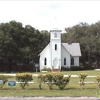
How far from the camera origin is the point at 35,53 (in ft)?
224

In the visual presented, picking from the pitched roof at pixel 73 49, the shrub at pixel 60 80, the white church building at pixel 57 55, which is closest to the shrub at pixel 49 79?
the shrub at pixel 60 80

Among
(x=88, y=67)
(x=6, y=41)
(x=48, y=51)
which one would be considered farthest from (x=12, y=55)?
(x=88, y=67)

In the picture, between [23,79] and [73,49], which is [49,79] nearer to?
[23,79]

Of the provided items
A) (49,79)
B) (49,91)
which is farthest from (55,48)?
(49,91)

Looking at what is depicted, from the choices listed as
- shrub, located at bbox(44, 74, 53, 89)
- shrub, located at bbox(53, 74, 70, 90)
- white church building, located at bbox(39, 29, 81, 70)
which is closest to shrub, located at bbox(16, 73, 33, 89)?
shrub, located at bbox(44, 74, 53, 89)

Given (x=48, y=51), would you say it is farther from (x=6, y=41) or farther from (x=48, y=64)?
(x=6, y=41)

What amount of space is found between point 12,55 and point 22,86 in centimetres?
4007

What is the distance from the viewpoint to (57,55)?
61.9 metres

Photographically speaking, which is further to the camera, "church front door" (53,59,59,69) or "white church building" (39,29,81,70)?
"white church building" (39,29,81,70)

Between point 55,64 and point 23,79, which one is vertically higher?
point 55,64

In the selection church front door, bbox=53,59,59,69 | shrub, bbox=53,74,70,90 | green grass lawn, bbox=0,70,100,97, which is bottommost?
green grass lawn, bbox=0,70,100,97

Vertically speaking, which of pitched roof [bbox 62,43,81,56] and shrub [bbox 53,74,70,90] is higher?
pitched roof [bbox 62,43,81,56]

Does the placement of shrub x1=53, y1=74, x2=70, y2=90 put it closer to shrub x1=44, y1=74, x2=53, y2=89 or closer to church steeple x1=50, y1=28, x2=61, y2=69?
shrub x1=44, y1=74, x2=53, y2=89

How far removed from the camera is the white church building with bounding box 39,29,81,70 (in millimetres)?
61812
